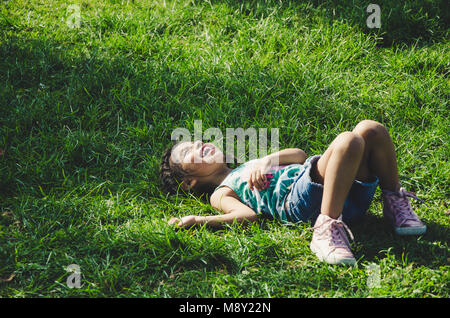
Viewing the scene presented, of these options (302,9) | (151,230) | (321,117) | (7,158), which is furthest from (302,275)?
(302,9)

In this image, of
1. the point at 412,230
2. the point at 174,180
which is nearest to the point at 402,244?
the point at 412,230

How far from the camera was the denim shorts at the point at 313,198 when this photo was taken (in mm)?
2615

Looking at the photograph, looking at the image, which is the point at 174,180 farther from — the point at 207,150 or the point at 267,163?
the point at 267,163

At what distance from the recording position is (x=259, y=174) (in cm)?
273

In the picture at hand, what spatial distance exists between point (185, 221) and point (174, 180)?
16.6 inches

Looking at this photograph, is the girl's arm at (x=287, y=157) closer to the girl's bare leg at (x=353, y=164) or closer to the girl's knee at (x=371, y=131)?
the girl's bare leg at (x=353, y=164)

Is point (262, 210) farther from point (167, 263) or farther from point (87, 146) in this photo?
point (87, 146)

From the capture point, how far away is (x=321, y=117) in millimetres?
3615

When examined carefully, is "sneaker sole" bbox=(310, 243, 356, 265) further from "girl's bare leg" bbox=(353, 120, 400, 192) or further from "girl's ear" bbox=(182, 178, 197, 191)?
"girl's ear" bbox=(182, 178, 197, 191)

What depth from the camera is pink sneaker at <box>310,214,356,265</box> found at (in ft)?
8.12

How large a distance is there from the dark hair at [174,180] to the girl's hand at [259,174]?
0.42 m

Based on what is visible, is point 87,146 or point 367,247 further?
point 87,146

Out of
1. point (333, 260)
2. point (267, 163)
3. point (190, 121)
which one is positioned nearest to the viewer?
point (333, 260)
